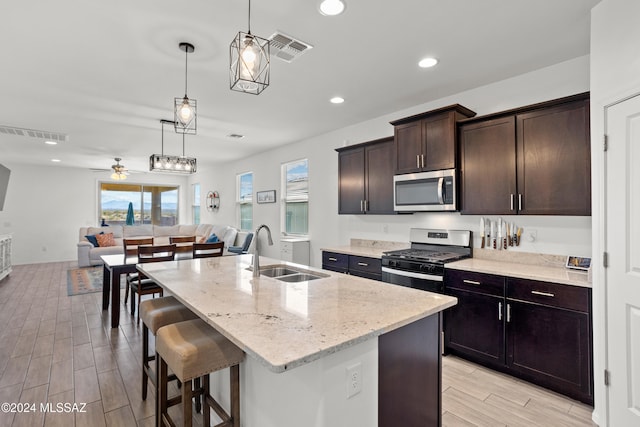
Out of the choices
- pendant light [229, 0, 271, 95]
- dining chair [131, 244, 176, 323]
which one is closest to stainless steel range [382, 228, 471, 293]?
pendant light [229, 0, 271, 95]

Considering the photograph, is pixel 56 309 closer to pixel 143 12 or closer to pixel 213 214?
pixel 143 12

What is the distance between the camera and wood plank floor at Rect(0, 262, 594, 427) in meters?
2.09

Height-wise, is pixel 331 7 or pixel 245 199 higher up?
pixel 331 7

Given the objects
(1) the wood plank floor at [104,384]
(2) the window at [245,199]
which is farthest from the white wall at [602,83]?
(2) the window at [245,199]

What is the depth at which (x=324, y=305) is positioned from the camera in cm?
154

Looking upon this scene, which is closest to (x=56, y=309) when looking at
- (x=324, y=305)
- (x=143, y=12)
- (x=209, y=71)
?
(x=209, y=71)

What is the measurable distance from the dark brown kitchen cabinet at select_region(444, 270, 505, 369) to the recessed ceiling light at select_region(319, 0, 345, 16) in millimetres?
2295

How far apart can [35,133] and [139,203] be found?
5.36 meters

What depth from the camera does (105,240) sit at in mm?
7988

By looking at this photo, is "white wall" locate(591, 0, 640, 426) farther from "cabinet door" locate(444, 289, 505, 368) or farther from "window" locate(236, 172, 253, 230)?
"window" locate(236, 172, 253, 230)

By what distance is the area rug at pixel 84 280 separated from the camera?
545cm

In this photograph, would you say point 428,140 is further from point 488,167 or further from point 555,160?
point 555,160

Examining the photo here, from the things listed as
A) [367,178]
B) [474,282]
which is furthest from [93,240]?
[474,282]

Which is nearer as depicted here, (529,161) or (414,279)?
(529,161)
